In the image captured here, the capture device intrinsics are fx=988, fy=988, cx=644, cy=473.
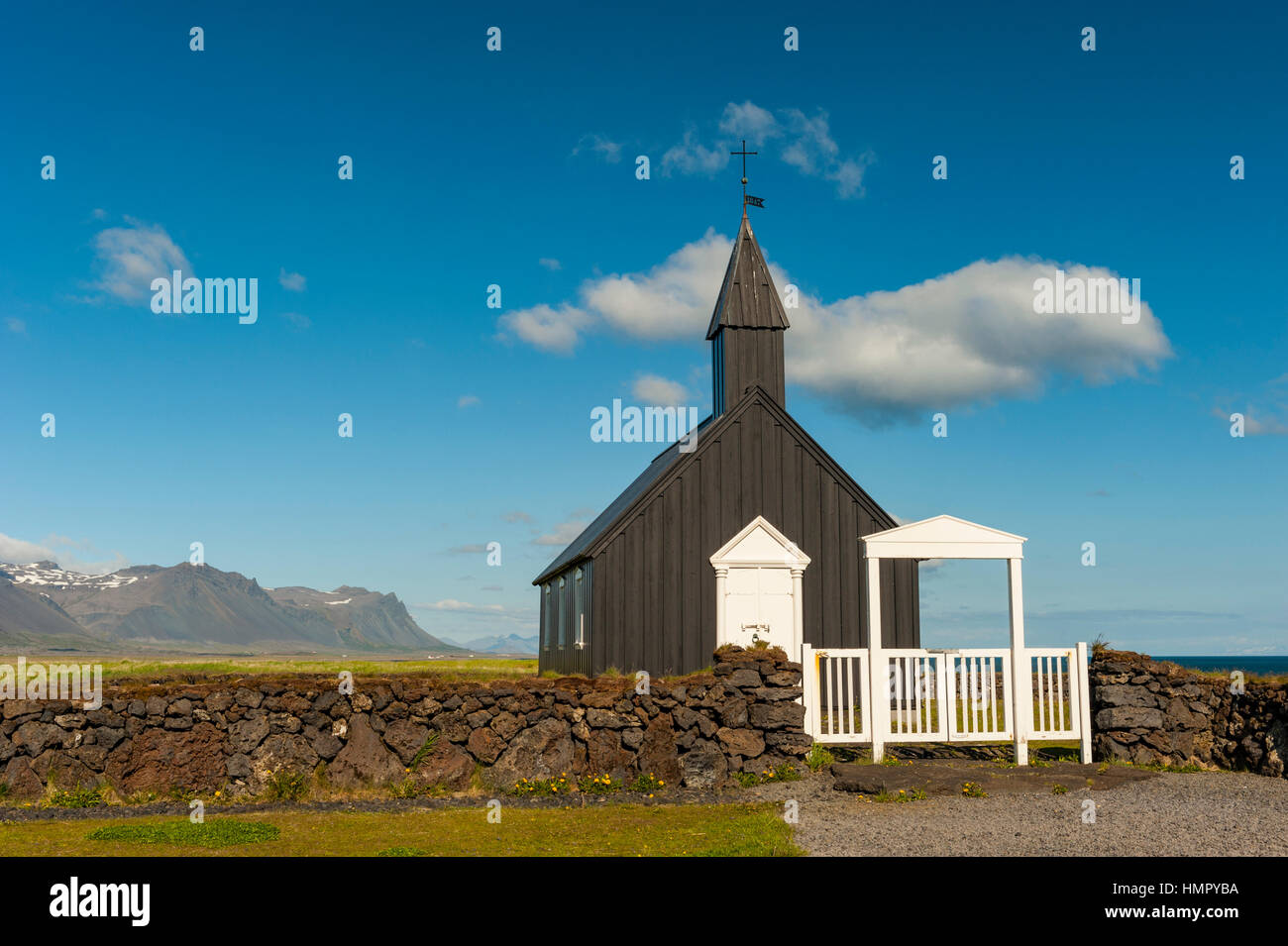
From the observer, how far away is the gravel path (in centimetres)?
931

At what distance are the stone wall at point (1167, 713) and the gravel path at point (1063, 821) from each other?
42.7 inches

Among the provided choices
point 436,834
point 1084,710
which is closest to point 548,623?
point 1084,710

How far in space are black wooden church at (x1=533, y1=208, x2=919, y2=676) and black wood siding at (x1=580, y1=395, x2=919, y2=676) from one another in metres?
0.02

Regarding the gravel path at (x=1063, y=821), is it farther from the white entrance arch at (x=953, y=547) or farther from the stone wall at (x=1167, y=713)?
the white entrance arch at (x=953, y=547)

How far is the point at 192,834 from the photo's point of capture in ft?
33.3

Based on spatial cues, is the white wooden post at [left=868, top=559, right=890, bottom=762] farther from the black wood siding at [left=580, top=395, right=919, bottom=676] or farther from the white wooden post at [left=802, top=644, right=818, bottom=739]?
the black wood siding at [left=580, top=395, right=919, bottom=676]

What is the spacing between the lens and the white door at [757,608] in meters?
20.2

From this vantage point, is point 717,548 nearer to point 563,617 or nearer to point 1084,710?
point 563,617

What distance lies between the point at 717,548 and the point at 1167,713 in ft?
32.7

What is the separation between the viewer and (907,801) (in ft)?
39.9

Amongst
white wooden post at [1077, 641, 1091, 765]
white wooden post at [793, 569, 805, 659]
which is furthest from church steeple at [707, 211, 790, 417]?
white wooden post at [1077, 641, 1091, 765]

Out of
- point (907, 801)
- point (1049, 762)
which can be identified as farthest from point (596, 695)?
point (1049, 762)

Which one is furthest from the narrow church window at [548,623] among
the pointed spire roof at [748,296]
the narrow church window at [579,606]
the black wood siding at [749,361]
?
the pointed spire roof at [748,296]
